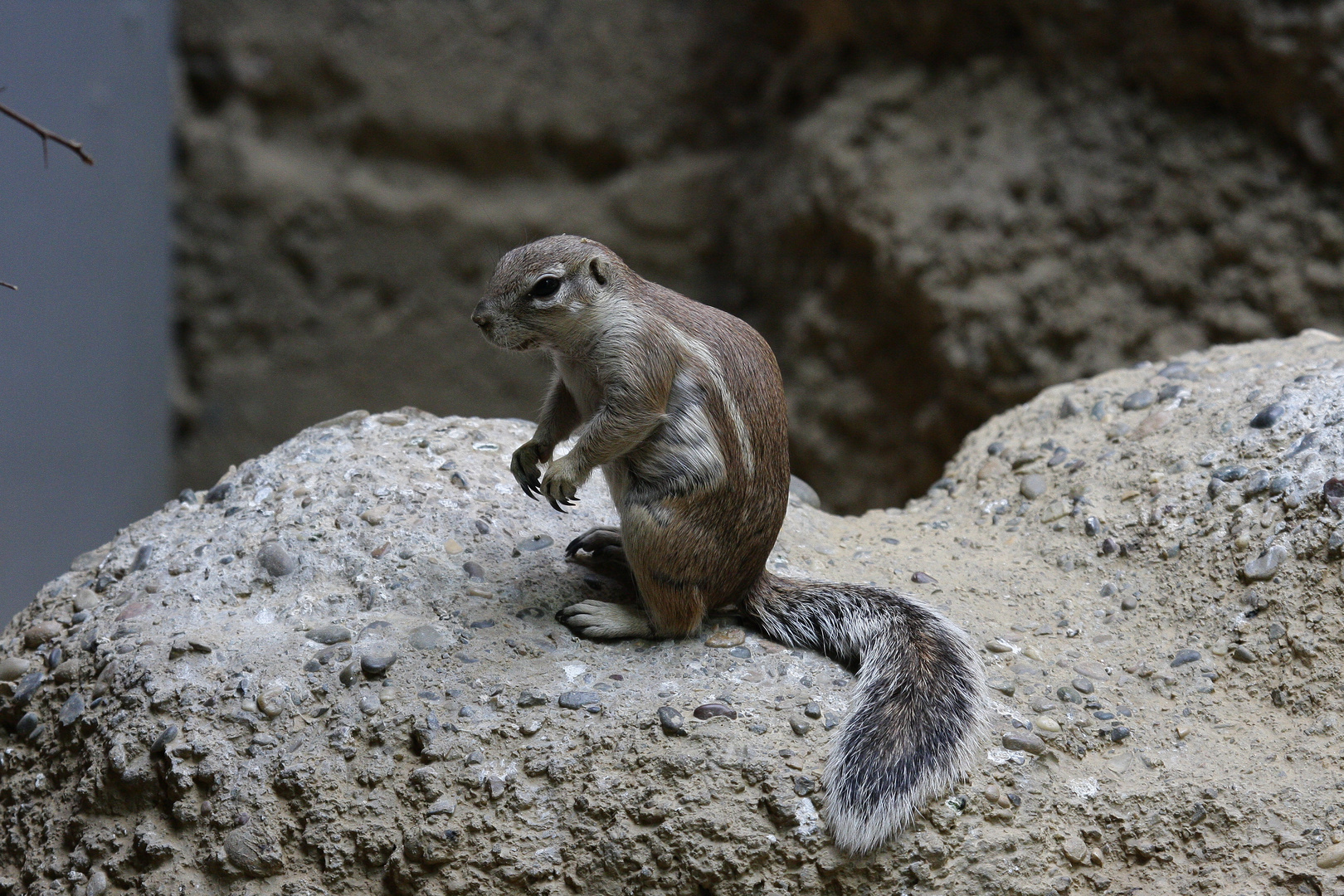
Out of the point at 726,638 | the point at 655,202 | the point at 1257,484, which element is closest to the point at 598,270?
the point at 726,638

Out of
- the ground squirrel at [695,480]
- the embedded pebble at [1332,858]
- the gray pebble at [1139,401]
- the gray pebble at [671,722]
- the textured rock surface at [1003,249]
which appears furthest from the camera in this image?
the textured rock surface at [1003,249]

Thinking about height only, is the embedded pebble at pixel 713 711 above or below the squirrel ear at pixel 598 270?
below

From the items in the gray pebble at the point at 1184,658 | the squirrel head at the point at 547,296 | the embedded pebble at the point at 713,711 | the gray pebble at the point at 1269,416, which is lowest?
the gray pebble at the point at 1184,658

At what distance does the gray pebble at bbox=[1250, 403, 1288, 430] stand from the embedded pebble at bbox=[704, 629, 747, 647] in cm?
183

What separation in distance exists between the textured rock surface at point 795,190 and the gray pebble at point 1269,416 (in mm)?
2959

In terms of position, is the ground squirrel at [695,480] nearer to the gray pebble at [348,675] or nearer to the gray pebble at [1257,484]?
the gray pebble at [348,675]

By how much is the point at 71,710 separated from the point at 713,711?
175cm

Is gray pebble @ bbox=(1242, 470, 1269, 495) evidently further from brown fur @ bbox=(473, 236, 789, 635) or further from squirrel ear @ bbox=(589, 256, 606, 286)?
squirrel ear @ bbox=(589, 256, 606, 286)

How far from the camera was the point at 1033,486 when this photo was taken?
3932mm

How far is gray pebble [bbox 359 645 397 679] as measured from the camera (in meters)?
2.85

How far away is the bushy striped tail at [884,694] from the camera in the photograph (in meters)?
2.55

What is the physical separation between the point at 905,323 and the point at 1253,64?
2.35 metres

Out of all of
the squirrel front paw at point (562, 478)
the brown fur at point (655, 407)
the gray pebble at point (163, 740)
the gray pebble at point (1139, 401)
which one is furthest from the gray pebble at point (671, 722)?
the gray pebble at point (1139, 401)

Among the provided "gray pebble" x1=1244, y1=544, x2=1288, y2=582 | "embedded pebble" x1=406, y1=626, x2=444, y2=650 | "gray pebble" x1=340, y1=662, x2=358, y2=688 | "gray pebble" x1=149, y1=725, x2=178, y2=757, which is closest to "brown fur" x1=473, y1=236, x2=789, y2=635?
"embedded pebble" x1=406, y1=626, x2=444, y2=650
